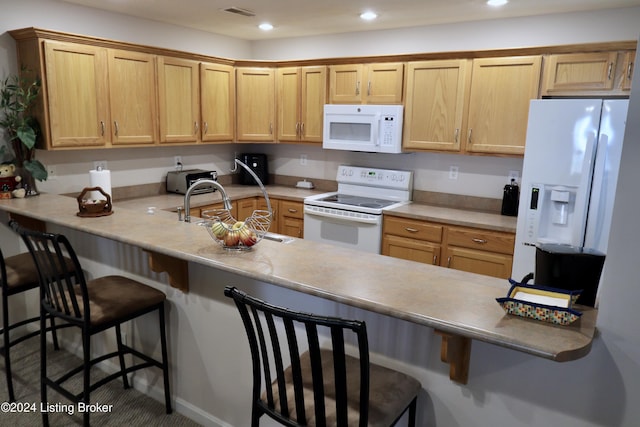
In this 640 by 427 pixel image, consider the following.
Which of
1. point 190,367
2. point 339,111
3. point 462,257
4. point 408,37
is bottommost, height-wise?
point 190,367

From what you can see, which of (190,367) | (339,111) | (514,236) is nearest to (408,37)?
(339,111)

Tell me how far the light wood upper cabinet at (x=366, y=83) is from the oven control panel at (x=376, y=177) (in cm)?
69

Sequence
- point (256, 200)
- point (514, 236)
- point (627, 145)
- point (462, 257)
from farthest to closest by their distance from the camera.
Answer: point (256, 200)
point (462, 257)
point (514, 236)
point (627, 145)

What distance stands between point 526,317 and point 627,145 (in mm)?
549

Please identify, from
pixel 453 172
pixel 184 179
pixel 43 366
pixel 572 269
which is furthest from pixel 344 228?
pixel 572 269

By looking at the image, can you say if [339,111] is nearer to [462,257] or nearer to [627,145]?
[462,257]

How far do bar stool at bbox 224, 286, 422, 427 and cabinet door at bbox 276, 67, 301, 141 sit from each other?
3218 mm

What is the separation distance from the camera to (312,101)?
4441mm

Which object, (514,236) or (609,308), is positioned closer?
(609,308)

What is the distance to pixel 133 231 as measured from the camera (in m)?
2.28

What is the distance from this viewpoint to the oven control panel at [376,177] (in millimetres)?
4324

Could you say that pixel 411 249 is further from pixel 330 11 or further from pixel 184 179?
pixel 184 179

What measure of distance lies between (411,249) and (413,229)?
167 mm

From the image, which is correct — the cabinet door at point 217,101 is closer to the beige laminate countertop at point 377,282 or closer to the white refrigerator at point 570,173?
the beige laminate countertop at point 377,282
